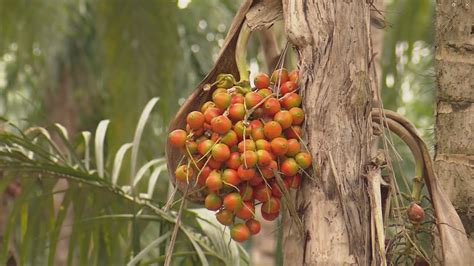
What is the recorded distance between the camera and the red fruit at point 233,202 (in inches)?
47.7

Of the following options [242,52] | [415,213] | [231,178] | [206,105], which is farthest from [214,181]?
[415,213]

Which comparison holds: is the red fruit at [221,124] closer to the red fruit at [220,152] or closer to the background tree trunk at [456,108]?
the red fruit at [220,152]

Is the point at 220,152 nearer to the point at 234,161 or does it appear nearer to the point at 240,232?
the point at 234,161

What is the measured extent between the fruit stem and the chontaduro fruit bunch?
0.15 ft

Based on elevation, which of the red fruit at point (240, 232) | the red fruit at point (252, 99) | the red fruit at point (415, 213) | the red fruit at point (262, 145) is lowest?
the red fruit at point (415, 213)

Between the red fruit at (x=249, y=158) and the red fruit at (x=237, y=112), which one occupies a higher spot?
the red fruit at (x=237, y=112)

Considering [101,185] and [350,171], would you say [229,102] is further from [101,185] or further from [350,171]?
[101,185]

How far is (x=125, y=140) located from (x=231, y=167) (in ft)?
6.56

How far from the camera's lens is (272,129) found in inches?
47.8

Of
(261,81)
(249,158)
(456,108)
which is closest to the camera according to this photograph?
(249,158)

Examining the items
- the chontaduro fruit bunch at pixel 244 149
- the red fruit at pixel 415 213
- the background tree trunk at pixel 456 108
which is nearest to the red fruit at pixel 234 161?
the chontaduro fruit bunch at pixel 244 149

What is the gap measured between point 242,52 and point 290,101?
14 cm

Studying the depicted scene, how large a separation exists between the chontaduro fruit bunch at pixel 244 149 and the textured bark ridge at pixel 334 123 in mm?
28

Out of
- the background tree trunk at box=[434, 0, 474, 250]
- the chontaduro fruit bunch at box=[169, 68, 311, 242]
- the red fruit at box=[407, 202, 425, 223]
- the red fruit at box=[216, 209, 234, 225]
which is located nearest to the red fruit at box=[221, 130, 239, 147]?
the chontaduro fruit bunch at box=[169, 68, 311, 242]
